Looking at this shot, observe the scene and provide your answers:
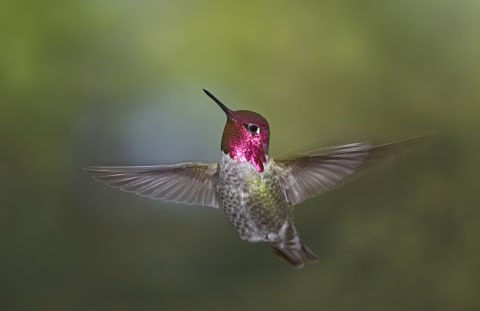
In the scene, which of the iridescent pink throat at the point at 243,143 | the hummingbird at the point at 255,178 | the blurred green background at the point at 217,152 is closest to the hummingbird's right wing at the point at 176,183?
the hummingbird at the point at 255,178

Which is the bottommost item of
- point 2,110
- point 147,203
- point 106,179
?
point 147,203

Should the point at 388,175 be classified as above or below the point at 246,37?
below

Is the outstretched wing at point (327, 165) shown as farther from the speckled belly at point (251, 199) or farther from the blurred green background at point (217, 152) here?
the blurred green background at point (217, 152)

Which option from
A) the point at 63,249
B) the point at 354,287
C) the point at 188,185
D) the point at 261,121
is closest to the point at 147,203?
the point at 63,249

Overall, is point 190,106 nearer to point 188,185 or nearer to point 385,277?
point 385,277

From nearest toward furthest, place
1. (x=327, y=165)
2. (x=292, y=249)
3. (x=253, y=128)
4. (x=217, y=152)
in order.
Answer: (x=253, y=128) < (x=327, y=165) < (x=292, y=249) < (x=217, y=152)

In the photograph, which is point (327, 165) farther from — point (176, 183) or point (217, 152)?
point (217, 152)

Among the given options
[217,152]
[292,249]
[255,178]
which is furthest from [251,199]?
[217,152]
